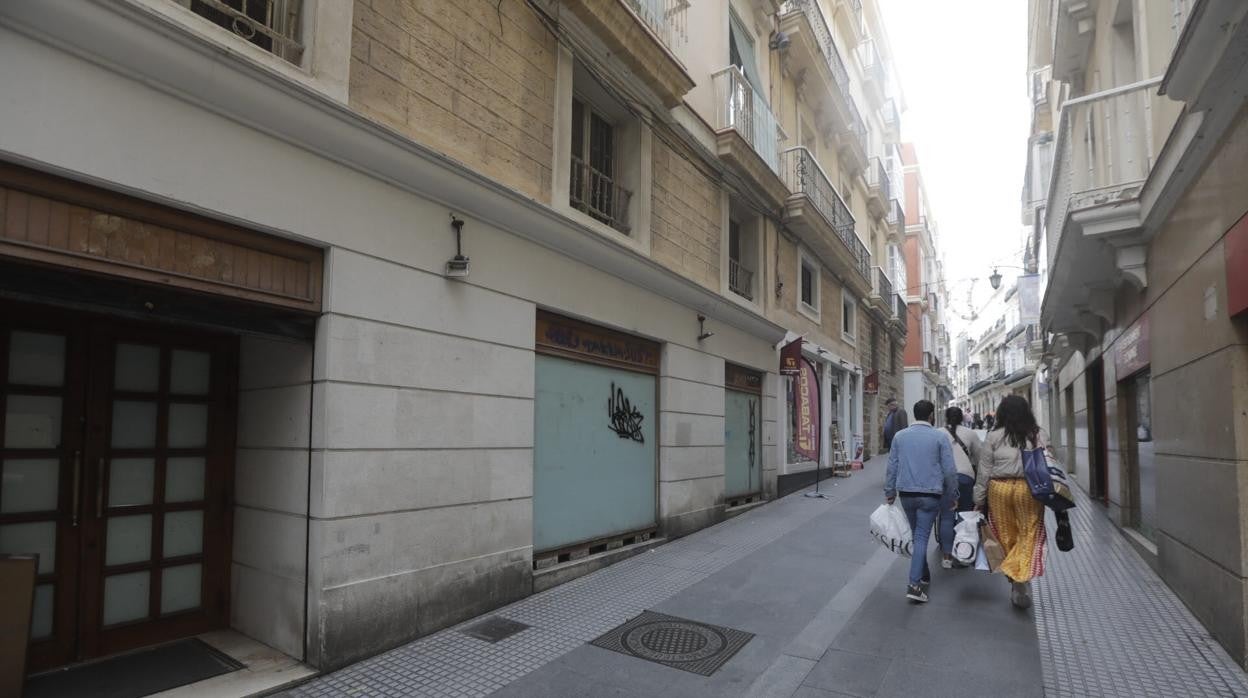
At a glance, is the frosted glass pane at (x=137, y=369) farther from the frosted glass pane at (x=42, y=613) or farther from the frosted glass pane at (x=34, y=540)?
the frosted glass pane at (x=42, y=613)

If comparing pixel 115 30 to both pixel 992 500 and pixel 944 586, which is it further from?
pixel 944 586

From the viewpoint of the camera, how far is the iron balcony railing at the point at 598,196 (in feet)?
25.4

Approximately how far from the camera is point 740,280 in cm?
1191

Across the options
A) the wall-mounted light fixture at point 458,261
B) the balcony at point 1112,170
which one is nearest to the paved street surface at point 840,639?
the wall-mounted light fixture at point 458,261

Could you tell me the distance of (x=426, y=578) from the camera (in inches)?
193

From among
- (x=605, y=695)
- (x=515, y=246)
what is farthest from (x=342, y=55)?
(x=605, y=695)

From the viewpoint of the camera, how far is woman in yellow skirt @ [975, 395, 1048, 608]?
538cm

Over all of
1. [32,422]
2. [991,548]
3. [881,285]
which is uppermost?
[881,285]

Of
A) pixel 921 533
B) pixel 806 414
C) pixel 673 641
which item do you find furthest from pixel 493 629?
pixel 806 414

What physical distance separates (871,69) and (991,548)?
22.2 m

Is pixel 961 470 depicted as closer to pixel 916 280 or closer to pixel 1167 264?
pixel 1167 264

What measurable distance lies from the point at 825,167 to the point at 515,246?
13553 millimetres

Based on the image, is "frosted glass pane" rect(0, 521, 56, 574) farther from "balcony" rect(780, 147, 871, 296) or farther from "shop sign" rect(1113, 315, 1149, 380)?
"balcony" rect(780, 147, 871, 296)

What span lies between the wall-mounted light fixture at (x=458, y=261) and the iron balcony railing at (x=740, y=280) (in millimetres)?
6584
